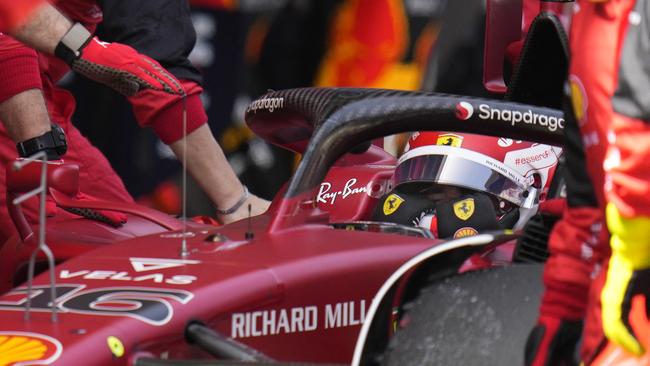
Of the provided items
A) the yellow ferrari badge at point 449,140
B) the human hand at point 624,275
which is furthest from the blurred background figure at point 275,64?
the human hand at point 624,275

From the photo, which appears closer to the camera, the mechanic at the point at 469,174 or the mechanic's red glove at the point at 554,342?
the mechanic's red glove at the point at 554,342

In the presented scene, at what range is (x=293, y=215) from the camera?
2.70 metres

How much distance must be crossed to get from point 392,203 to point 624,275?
5.54ft

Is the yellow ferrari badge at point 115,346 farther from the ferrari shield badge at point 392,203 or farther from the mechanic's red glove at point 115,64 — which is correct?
the ferrari shield badge at point 392,203

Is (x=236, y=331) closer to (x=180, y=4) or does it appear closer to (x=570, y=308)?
(x=570, y=308)

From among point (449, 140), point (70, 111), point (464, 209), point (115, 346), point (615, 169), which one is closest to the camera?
point (615, 169)

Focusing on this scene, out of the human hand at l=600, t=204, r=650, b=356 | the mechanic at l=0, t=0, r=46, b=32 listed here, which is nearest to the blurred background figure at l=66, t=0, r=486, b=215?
the mechanic at l=0, t=0, r=46, b=32

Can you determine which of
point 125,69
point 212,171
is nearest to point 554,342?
point 125,69

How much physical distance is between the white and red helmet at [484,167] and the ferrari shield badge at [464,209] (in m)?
0.34

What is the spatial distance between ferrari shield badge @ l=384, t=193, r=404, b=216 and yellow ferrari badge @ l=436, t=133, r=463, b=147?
11.2 inches

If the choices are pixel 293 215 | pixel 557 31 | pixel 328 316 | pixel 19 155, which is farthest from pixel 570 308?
pixel 19 155

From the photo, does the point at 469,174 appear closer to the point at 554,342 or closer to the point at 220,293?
the point at 220,293

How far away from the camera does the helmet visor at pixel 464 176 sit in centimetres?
374

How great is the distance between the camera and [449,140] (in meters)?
3.83
